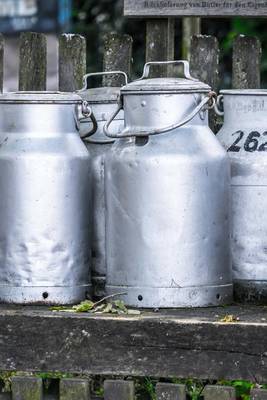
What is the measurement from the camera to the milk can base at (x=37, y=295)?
115 inches

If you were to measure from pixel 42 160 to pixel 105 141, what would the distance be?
10.7 inches

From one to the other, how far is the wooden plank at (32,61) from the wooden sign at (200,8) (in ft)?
0.99

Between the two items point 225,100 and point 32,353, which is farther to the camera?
point 225,100

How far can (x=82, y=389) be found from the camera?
2.73 metres

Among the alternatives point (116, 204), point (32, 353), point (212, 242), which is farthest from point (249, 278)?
point (32, 353)

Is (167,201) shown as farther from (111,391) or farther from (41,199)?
(111,391)

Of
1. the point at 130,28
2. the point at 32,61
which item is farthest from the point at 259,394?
the point at 130,28

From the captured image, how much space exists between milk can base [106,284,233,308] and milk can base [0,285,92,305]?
13 centimetres

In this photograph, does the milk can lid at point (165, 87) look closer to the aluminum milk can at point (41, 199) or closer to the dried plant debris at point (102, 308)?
the aluminum milk can at point (41, 199)

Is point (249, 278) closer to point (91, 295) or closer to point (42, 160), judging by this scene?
point (91, 295)

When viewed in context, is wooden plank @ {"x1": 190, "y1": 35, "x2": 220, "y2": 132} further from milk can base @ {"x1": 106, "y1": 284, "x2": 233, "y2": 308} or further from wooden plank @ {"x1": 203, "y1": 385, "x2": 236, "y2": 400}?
wooden plank @ {"x1": 203, "y1": 385, "x2": 236, "y2": 400}

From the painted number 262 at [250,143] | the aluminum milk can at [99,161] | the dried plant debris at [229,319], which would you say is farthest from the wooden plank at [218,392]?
the painted number 262 at [250,143]

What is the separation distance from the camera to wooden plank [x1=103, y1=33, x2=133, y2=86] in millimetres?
3471

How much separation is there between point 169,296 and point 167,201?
22 cm
